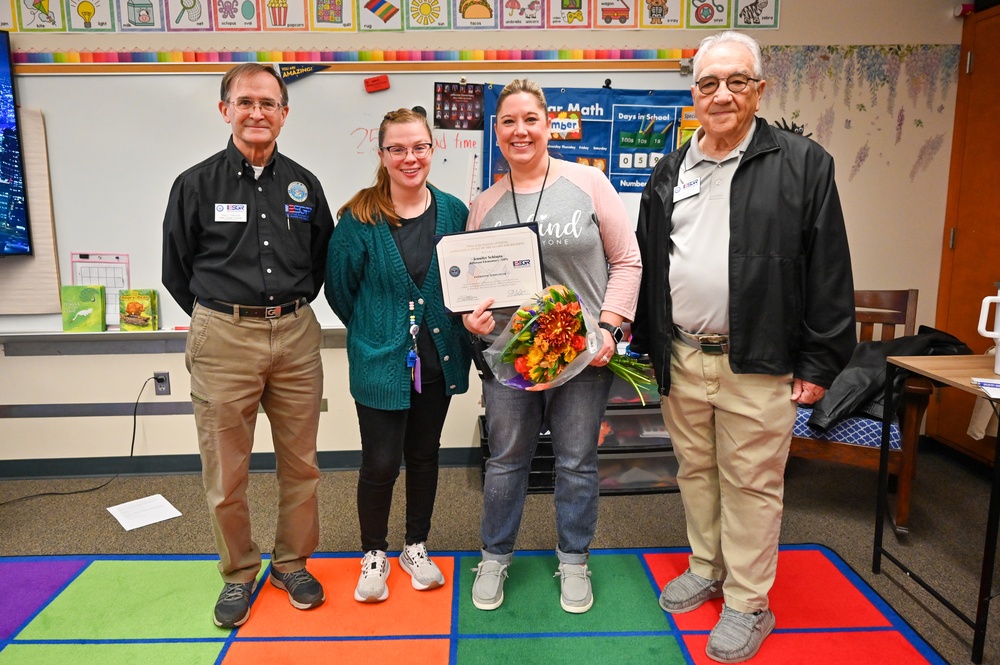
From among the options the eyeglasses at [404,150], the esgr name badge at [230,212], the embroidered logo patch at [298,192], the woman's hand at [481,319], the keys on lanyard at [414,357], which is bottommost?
the keys on lanyard at [414,357]

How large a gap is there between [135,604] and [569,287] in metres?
1.82

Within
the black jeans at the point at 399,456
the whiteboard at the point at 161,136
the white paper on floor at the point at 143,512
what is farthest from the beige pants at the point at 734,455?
the white paper on floor at the point at 143,512

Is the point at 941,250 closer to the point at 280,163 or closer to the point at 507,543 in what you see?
the point at 507,543

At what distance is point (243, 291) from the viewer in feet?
6.15

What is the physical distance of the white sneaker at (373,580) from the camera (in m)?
2.13

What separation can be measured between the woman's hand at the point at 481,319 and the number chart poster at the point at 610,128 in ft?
4.92

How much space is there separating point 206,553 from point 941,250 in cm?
392

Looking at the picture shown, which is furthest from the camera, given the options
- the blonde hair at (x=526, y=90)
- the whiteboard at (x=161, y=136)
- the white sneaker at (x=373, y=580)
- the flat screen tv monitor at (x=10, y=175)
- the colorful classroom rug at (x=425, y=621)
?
the whiteboard at (x=161, y=136)

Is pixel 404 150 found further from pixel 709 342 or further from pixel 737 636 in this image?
pixel 737 636

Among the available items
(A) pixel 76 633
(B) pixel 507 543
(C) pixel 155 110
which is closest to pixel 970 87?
(B) pixel 507 543

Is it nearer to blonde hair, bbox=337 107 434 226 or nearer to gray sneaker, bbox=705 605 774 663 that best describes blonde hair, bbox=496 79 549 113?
blonde hair, bbox=337 107 434 226

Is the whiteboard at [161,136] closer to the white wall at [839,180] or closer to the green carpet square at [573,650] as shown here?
the white wall at [839,180]

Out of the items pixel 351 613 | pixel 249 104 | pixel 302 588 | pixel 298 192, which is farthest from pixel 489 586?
pixel 249 104

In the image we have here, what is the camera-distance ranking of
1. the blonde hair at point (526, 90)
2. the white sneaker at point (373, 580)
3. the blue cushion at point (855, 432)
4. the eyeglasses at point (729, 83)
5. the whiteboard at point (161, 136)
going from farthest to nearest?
1. the whiteboard at point (161, 136)
2. the blue cushion at point (855, 432)
3. the white sneaker at point (373, 580)
4. the blonde hair at point (526, 90)
5. the eyeglasses at point (729, 83)
